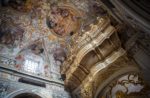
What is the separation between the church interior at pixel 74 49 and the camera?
8.43 metres

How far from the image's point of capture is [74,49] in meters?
11.1

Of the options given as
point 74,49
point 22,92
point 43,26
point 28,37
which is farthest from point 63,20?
point 22,92

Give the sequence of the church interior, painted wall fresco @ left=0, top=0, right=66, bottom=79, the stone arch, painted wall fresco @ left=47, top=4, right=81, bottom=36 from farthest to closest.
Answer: painted wall fresco @ left=47, top=4, right=81, bottom=36 < painted wall fresco @ left=0, top=0, right=66, bottom=79 < the stone arch < the church interior

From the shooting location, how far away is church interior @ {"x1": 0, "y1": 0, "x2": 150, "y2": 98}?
843 centimetres

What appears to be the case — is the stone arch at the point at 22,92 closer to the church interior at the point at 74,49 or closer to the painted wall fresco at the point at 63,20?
the church interior at the point at 74,49

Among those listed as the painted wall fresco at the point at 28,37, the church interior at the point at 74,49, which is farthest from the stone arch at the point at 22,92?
the painted wall fresco at the point at 28,37

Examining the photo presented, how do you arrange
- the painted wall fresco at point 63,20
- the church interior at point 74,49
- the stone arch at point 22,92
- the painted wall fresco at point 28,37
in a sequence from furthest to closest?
the painted wall fresco at point 63,20 → the painted wall fresco at point 28,37 → the stone arch at point 22,92 → the church interior at point 74,49

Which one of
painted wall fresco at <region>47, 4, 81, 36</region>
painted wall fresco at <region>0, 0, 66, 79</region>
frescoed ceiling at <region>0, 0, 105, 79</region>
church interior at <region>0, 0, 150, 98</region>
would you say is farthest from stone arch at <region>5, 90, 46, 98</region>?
painted wall fresco at <region>47, 4, 81, 36</region>

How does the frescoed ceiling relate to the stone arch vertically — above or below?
above

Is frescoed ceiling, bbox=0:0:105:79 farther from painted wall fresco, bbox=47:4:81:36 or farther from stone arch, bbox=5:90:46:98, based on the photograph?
stone arch, bbox=5:90:46:98

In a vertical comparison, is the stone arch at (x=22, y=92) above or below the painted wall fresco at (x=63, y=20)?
below

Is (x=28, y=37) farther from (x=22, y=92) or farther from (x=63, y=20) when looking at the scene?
(x=22, y=92)

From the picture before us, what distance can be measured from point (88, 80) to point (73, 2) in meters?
5.21

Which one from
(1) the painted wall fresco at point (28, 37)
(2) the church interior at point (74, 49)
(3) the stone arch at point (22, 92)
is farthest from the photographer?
(1) the painted wall fresco at point (28, 37)
